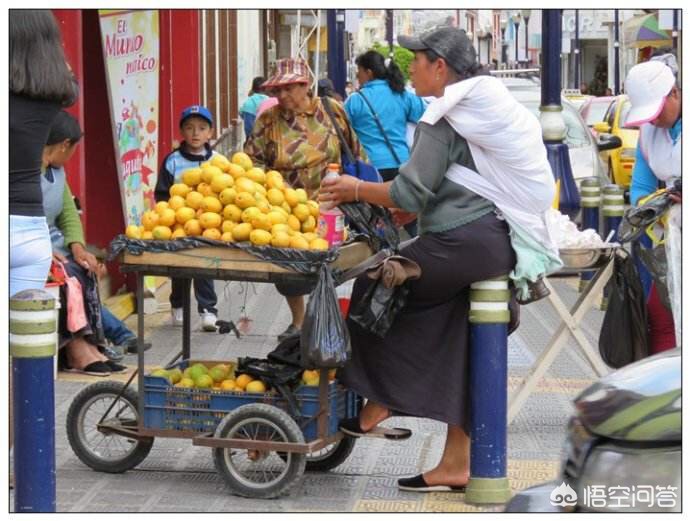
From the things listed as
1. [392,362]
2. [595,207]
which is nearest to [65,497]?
[392,362]

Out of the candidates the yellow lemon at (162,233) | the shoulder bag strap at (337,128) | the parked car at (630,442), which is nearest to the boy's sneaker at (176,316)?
the shoulder bag strap at (337,128)

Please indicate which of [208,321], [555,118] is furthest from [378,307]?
[555,118]

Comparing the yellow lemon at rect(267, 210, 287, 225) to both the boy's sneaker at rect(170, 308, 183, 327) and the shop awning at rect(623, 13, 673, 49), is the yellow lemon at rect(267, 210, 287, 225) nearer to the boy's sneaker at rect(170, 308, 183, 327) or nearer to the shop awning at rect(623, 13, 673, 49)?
the boy's sneaker at rect(170, 308, 183, 327)

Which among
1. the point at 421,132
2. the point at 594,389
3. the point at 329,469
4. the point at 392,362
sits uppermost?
the point at 421,132

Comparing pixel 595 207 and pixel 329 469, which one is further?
pixel 595 207

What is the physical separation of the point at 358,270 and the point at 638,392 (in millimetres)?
2925

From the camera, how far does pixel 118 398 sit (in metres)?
6.91

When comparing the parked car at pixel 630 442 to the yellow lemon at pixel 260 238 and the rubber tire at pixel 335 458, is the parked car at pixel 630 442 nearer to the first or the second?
the yellow lemon at pixel 260 238

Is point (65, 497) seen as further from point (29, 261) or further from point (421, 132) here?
point (421, 132)

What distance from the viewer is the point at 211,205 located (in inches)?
257

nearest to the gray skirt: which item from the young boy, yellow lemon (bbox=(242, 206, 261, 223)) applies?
yellow lemon (bbox=(242, 206, 261, 223))

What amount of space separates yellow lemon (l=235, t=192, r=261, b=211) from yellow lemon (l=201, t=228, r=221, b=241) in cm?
15

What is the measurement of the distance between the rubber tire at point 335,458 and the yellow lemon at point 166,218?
3.98 ft

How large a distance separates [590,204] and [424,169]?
7.46m
